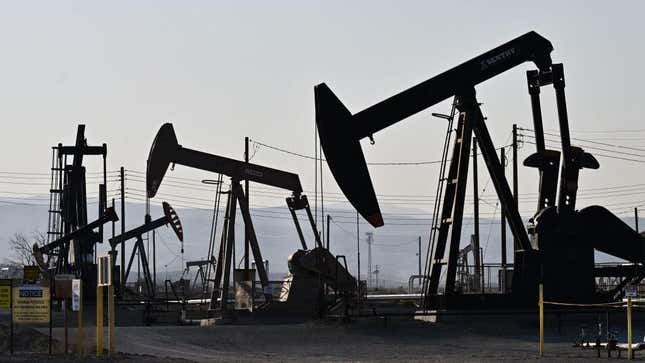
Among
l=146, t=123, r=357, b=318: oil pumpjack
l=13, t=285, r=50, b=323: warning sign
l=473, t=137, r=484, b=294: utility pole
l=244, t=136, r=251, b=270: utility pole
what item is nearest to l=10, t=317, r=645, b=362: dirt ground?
l=13, t=285, r=50, b=323: warning sign

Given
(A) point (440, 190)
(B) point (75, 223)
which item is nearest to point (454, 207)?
(A) point (440, 190)

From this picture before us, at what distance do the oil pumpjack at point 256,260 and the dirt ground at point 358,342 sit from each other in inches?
156

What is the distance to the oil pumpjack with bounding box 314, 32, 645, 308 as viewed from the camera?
28.6 metres

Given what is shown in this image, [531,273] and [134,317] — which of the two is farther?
[134,317]

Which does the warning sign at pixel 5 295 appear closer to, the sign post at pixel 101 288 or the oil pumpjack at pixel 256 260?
the sign post at pixel 101 288

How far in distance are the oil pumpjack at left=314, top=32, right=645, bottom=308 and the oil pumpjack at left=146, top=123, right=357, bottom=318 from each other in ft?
12.5

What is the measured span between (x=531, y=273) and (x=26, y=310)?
12.6 metres

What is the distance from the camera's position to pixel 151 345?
80.3 feet

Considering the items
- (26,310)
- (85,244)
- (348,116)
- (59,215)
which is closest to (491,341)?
(348,116)

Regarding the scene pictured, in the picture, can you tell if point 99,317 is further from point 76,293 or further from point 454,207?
point 454,207

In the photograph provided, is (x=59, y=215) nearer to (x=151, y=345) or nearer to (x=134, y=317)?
(x=134, y=317)

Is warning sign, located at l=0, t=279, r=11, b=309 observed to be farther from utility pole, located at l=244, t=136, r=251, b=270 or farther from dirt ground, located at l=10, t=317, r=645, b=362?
utility pole, located at l=244, t=136, r=251, b=270

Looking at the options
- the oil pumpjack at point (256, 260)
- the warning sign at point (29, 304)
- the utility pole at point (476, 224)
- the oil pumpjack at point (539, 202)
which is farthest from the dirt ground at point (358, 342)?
the oil pumpjack at point (256, 260)

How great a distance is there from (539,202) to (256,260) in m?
11.6
